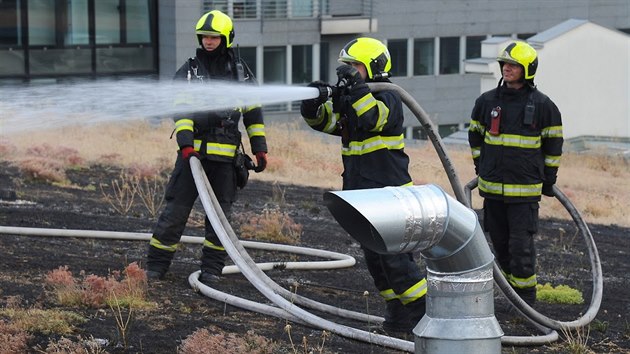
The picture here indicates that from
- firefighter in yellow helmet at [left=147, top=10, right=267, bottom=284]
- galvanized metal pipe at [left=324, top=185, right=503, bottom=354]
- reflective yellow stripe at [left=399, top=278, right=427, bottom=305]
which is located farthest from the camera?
firefighter in yellow helmet at [left=147, top=10, right=267, bottom=284]

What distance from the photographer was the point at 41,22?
29766mm

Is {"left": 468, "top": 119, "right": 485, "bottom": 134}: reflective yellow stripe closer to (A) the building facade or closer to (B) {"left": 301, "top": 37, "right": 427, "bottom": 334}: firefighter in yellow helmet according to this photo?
(B) {"left": 301, "top": 37, "right": 427, "bottom": 334}: firefighter in yellow helmet

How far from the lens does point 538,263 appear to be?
10039mm

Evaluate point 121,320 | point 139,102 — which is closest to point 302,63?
point 139,102

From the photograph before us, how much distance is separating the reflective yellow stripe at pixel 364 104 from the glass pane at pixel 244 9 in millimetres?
26274

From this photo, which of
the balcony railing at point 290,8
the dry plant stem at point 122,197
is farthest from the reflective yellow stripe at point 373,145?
the balcony railing at point 290,8

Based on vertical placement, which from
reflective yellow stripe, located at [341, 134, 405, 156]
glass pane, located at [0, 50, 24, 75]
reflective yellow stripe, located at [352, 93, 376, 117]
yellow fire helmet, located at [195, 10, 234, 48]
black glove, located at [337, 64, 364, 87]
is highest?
yellow fire helmet, located at [195, 10, 234, 48]

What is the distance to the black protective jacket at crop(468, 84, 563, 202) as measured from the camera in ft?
26.3

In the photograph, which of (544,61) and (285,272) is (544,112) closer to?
(285,272)

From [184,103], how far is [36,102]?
121 cm

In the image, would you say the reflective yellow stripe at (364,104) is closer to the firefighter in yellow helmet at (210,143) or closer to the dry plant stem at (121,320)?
the firefighter in yellow helmet at (210,143)

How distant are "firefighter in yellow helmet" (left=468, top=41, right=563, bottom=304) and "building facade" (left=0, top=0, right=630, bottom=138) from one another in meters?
20.7

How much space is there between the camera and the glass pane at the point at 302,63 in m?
34.4

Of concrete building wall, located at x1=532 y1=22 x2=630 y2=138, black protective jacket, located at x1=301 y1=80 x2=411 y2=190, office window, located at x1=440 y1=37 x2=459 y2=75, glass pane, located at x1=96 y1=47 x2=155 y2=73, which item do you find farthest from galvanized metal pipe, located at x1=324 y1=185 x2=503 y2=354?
office window, located at x1=440 y1=37 x2=459 y2=75
